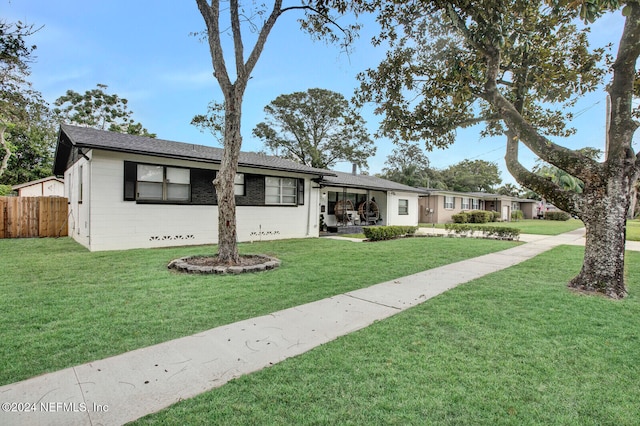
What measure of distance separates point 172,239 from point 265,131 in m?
26.2

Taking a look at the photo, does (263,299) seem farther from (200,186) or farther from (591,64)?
(591,64)

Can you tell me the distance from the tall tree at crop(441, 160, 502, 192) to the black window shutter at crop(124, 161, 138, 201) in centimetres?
4582

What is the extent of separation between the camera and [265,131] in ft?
113

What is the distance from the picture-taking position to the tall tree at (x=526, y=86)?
16.8 feet

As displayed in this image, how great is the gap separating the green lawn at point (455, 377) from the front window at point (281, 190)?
30.5 ft

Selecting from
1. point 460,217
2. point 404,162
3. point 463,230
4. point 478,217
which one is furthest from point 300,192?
point 404,162

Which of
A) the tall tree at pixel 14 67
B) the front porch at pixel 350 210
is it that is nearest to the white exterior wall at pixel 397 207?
the front porch at pixel 350 210

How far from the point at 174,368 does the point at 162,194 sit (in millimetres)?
8403

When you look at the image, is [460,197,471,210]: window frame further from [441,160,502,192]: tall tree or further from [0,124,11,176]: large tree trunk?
[0,124,11,176]: large tree trunk

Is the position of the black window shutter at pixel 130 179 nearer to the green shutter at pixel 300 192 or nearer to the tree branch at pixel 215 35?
the tree branch at pixel 215 35

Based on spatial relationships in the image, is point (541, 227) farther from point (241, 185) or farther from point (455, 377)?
point (455, 377)

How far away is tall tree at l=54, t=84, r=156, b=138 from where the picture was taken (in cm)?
2884

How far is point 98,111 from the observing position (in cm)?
3014

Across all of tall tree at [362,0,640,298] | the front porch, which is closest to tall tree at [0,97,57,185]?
the front porch
